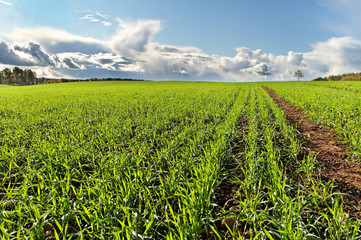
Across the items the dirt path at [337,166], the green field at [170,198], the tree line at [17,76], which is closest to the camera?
the green field at [170,198]

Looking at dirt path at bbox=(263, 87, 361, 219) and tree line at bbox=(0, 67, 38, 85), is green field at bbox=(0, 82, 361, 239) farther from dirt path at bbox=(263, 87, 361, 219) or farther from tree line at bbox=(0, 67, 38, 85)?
tree line at bbox=(0, 67, 38, 85)

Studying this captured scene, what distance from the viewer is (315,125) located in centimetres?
1022

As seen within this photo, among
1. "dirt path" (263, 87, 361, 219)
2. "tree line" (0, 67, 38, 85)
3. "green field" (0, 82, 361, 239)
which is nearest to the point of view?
"green field" (0, 82, 361, 239)

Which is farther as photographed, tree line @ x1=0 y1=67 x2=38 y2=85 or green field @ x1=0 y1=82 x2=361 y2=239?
tree line @ x1=0 y1=67 x2=38 y2=85

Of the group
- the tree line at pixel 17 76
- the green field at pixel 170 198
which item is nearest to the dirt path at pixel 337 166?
the green field at pixel 170 198

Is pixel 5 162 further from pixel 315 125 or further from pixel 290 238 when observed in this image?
pixel 315 125

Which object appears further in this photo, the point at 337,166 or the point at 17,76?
the point at 17,76

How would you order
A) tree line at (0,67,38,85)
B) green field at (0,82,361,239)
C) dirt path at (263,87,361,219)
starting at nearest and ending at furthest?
green field at (0,82,361,239)
dirt path at (263,87,361,219)
tree line at (0,67,38,85)

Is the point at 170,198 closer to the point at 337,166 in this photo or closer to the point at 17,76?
the point at 337,166

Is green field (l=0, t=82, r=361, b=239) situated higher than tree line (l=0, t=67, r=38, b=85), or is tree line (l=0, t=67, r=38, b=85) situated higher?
tree line (l=0, t=67, r=38, b=85)

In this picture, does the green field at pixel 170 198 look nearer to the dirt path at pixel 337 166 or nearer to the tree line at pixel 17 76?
the dirt path at pixel 337 166

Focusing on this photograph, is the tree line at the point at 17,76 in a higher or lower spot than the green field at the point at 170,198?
higher

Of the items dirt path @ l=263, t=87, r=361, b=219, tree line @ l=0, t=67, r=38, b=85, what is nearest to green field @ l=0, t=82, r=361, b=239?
dirt path @ l=263, t=87, r=361, b=219

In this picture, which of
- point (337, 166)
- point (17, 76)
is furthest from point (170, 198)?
point (17, 76)
